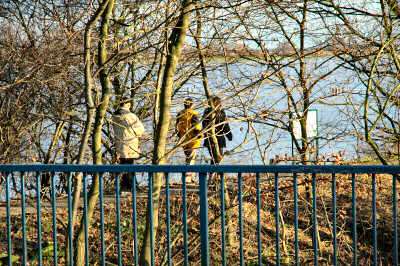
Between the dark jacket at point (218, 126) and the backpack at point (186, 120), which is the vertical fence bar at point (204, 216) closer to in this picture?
the dark jacket at point (218, 126)

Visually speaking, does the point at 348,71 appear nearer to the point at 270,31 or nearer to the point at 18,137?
the point at 270,31

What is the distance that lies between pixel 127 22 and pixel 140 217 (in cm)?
381

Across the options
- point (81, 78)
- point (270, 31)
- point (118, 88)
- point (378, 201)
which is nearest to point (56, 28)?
point (81, 78)

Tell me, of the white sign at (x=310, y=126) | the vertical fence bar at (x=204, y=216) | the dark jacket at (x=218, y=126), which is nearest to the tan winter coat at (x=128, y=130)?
the dark jacket at (x=218, y=126)

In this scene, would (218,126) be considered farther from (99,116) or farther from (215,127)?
(99,116)

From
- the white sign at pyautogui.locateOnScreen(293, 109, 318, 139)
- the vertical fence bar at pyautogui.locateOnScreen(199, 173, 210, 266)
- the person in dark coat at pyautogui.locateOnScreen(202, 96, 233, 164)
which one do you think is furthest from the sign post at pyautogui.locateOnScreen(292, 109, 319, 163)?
the vertical fence bar at pyautogui.locateOnScreen(199, 173, 210, 266)

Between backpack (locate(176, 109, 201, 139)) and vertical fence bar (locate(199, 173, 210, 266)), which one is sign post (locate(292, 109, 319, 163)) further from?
vertical fence bar (locate(199, 173, 210, 266))

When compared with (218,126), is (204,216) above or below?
below

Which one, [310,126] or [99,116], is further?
[310,126]

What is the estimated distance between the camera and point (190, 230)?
11906 millimetres

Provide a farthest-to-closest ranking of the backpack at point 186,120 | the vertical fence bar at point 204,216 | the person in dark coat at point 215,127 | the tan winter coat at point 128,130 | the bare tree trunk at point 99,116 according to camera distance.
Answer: the tan winter coat at point 128,130 → the backpack at point 186,120 → the person in dark coat at point 215,127 → the bare tree trunk at point 99,116 → the vertical fence bar at point 204,216

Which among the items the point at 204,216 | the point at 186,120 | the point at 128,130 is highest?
the point at 186,120

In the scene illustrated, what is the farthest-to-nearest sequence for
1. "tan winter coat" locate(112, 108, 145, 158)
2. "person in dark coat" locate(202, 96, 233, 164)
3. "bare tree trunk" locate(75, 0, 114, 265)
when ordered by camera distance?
"tan winter coat" locate(112, 108, 145, 158)
"person in dark coat" locate(202, 96, 233, 164)
"bare tree trunk" locate(75, 0, 114, 265)

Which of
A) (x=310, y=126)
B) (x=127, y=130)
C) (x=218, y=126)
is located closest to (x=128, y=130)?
Answer: (x=127, y=130)
